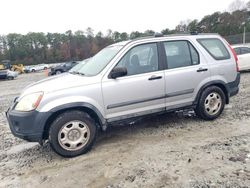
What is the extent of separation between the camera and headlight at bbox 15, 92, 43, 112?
13.5 feet

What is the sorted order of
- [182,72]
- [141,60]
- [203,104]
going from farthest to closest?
1. [203,104]
2. [182,72]
3. [141,60]

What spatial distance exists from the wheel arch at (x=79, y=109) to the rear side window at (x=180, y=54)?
1.66 m

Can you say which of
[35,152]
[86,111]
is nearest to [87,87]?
[86,111]

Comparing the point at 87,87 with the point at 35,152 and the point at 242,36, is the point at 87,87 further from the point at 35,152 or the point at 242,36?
the point at 242,36

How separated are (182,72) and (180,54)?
388mm

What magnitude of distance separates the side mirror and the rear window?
196 centimetres

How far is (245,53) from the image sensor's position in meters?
12.8

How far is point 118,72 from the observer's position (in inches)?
177

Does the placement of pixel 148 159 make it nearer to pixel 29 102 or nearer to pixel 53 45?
pixel 29 102

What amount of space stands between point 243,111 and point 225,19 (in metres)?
54.7

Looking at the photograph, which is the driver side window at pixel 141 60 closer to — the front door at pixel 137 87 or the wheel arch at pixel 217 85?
the front door at pixel 137 87

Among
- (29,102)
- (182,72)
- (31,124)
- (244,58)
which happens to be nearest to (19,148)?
(31,124)

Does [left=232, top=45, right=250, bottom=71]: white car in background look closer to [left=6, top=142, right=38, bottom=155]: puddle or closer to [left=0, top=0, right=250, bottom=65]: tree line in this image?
[left=6, top=142, right=38, bottom=155]: puddle

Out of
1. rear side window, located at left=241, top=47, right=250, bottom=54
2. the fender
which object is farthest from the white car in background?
the fender
